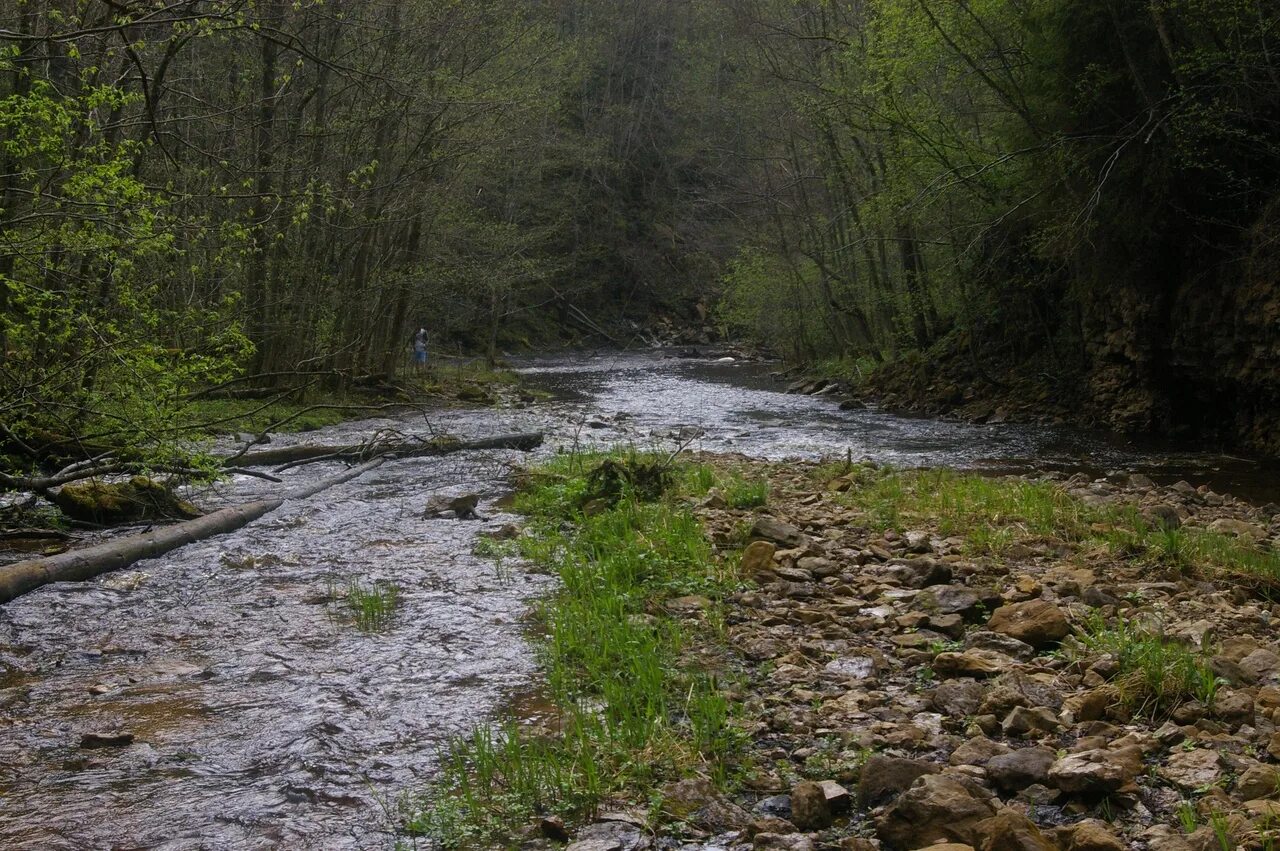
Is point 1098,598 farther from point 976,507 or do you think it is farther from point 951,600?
point 976,507

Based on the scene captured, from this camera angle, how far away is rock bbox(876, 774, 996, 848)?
336 centimetres

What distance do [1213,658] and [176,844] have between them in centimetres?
435

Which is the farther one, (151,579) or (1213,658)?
(151,579)

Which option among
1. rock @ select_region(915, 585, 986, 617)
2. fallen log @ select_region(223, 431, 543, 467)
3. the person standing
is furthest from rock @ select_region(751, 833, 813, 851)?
the person standing

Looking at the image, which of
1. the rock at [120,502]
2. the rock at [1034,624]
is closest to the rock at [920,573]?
the rock at [1034,624]

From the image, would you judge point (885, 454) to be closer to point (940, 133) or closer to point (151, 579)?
point (940, 133)

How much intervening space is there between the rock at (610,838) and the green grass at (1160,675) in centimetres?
216

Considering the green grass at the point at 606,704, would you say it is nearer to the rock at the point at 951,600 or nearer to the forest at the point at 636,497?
the forest at the point at 636,497

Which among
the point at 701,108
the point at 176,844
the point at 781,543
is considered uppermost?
the point at 701,108

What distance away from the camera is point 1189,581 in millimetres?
6336

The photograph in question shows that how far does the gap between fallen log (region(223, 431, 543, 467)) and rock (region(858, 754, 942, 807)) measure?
9.83 metres

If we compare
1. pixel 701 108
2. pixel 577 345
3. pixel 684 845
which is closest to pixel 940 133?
pixel 684 845

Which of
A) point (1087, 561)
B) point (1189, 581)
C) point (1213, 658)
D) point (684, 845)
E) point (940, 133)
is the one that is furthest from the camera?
point (940, 133)

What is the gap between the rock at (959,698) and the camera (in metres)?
4.43
